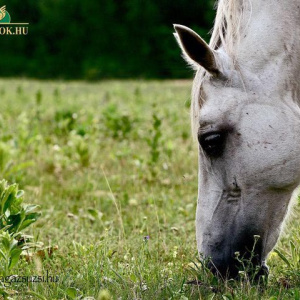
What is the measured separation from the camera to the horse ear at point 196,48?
236 centimetres

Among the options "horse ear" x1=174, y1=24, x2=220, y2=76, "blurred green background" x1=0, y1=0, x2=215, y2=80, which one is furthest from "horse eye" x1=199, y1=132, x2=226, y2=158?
"blurred green background" x1=0, y1=0, x2=215, y2=80

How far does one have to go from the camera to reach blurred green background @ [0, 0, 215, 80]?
2519cm

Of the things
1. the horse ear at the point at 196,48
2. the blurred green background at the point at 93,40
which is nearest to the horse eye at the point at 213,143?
the horse ear at the point at 196,48

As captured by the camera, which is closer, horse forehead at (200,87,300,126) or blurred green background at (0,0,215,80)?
horse forehead at (200,87,300,126)

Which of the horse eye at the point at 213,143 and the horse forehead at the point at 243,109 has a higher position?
the horse forehead at the point at 243,109

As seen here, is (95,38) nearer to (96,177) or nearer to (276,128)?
(96,177)

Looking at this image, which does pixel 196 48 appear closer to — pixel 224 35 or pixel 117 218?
pixel 224 35

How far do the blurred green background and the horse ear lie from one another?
2068cm

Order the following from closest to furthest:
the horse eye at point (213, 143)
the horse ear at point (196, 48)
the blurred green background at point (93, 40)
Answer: the horse ear at point (196, 48), the horse eye at point (213, 143), the blurred green background at point (93, 40)

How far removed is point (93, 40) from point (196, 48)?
26.7 meters

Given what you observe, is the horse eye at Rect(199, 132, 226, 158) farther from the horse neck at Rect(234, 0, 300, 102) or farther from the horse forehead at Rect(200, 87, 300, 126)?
the horse neck at Rect(234, 0, 300, 102)

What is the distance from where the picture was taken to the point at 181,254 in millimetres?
3146

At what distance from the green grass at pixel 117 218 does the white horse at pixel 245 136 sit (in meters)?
0.22

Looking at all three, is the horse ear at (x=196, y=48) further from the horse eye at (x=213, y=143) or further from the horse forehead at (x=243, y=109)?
the horse eye at (x=213, y=143)
